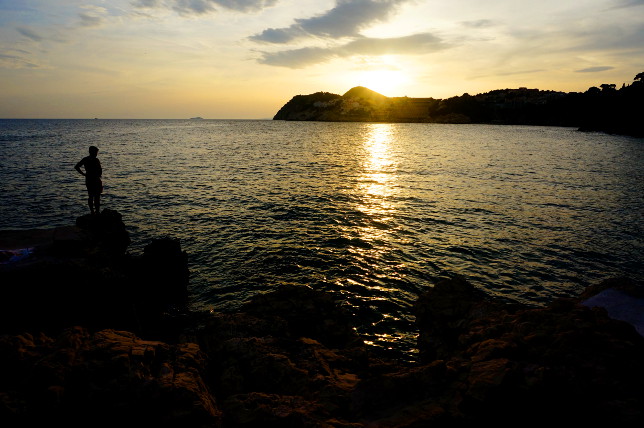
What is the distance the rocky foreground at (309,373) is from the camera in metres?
4.95

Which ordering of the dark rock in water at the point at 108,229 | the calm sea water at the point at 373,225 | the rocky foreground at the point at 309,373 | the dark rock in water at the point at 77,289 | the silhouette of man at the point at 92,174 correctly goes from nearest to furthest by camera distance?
the rocky foreground at the point at 309,373 < the dark rock in water at the point at 77,289 < the calm sea water at the point at 373,225 < the dark rock in water at the point at 108,229 < the silhouette of man at the point at 92,174

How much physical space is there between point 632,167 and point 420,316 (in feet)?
181

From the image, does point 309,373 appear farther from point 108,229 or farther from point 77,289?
point 108,229

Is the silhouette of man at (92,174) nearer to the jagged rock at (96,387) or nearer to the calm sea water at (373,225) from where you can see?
the calm sea water at (373,225)

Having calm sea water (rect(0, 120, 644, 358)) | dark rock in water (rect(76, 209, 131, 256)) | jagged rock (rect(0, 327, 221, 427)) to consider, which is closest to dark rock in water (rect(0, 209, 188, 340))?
dark rock in water (rect(76, 209, 131, 256))

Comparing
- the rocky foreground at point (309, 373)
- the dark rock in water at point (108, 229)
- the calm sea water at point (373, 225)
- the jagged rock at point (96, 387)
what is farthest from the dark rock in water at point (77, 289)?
the jagged rock at point (96, 387)

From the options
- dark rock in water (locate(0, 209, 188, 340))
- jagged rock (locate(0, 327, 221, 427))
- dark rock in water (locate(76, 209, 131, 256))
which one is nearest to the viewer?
jagged rock (locate(0, 327, 221, 427))

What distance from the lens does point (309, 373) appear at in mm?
7211

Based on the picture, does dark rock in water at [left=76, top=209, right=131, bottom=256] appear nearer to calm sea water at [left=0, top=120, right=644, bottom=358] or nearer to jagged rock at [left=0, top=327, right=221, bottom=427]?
calm sea water at [left=0, top=120, right=644, bottom=358]

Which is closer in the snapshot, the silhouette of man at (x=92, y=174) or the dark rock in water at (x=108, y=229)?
the dark rock in water at (x=108, y=229)

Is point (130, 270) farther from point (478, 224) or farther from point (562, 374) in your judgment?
point (478, 224)

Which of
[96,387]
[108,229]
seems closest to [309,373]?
[96,387]

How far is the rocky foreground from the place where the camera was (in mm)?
4949

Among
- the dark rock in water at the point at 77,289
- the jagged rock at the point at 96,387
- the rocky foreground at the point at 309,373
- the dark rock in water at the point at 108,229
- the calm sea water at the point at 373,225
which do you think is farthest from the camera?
the dark rock in water at the point at 108,229
